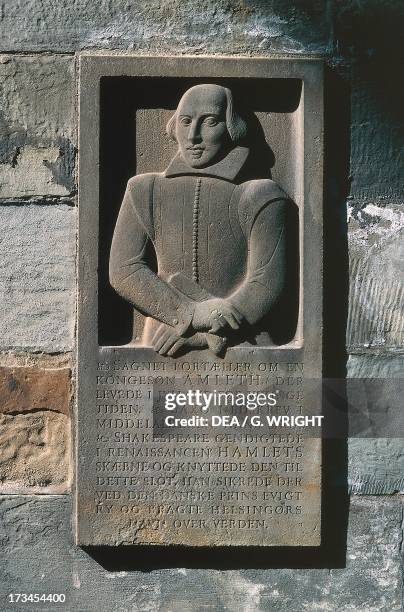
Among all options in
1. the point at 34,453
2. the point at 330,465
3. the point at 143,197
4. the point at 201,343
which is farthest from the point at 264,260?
the point at 34,453

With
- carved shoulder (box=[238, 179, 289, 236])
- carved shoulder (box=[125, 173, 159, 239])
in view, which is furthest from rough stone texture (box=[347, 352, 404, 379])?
carved shoulder (box=[125, 173, 159, 239])

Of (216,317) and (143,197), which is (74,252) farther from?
(216,317)

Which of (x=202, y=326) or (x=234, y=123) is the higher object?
(x=234, y=123)

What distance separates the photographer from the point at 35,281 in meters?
3.18

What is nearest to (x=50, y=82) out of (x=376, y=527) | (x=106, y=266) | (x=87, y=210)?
(x=87, y=210)

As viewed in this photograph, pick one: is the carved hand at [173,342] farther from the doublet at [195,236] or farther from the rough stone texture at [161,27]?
the rough stone texture at [161,27]

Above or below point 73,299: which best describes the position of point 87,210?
above

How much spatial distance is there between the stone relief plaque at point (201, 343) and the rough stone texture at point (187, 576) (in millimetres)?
149

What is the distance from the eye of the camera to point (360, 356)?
3182 millimetres

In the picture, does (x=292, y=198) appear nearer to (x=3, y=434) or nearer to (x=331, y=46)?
(x=331, y=46)

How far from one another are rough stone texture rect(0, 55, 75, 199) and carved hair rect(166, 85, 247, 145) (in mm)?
352

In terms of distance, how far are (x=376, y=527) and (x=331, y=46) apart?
1.70 metres

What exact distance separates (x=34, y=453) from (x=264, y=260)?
1.06 metres

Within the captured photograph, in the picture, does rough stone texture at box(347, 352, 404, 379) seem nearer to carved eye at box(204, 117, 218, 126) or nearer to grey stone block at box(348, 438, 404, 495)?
grey stone block at box(348, 438, 404, 495)
